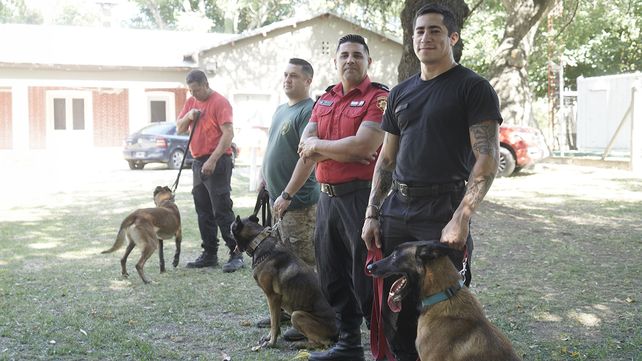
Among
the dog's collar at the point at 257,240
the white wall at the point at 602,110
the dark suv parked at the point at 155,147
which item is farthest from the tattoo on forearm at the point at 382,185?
the white wall at the point at 602,110

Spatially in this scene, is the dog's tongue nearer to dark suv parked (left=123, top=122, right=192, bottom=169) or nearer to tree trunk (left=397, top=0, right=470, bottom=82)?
tree trunk (left=397, top=0, right=470, bottom=82)

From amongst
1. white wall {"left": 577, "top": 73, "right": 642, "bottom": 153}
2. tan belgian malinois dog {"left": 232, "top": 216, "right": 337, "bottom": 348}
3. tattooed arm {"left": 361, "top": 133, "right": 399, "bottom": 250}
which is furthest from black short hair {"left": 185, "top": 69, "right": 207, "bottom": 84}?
white wall {"left": 577, "top": 73, "right": 642, "bottom": 153}

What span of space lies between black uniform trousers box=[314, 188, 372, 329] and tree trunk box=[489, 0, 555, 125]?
15844mm

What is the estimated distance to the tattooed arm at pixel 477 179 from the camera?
3.40 m

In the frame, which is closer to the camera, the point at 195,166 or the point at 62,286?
the point at 62,286

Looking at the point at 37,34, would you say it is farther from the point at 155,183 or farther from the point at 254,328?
the point at 254,328

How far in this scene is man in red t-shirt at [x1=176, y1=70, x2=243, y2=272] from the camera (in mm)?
7461

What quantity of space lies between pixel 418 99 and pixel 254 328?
2670 millimetres

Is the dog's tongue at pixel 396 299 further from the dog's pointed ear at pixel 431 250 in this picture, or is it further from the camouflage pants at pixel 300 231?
the camouflage pants at pixel 300 231

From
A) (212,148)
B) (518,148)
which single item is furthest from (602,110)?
(212,148)

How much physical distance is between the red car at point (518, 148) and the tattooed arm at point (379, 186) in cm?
1338

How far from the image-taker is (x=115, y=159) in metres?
27.0

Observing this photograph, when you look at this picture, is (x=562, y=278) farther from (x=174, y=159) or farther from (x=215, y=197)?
(x=174, y=159)

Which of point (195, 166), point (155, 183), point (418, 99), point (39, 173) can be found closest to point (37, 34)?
point (39, 173)
